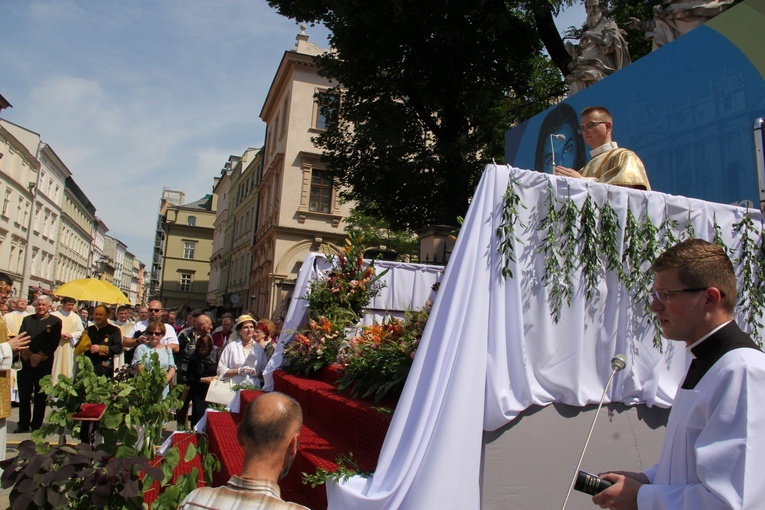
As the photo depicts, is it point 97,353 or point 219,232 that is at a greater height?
point 219,232

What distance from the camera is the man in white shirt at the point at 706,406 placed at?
160 centimetres

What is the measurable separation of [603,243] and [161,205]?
112 m

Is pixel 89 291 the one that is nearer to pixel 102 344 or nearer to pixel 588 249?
pixel 102 344

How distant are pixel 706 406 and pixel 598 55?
9622 mm

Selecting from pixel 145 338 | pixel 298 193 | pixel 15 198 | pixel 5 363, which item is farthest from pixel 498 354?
pixel 15 198

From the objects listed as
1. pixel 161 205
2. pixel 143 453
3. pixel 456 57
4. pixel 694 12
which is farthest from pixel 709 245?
pixel 161 205

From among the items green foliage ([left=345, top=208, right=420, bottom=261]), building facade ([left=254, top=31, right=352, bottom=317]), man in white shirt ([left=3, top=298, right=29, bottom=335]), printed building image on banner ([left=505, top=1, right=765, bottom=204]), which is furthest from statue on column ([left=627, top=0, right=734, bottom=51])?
building facade ([left=254, top=31, right=352, bottom=317])

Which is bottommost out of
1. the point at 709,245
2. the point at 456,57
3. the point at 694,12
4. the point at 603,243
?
the point at 709,245

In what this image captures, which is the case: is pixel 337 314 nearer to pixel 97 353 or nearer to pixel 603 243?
pixel 97 353

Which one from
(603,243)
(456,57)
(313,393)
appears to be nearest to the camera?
(603,243)

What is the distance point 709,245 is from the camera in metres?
2.00

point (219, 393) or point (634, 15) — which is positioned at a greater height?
point (634, 15)

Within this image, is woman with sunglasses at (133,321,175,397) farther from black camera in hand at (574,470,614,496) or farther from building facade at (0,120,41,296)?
building facade at (0,120,41,296)

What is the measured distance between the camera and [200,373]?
8.06 m
